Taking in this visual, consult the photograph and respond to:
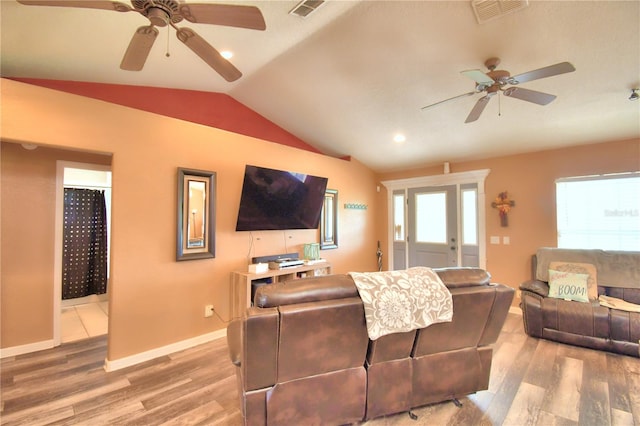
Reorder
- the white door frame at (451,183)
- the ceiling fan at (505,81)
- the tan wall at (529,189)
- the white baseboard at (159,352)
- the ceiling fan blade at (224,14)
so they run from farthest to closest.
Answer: the white door frame at (451,183) < the tan wall at (529,189) < the white baseboard at (159,352) < the ceiling fan at (505,81) < the ceiling fan blade at (224,14)

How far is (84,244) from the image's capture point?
14.3 feet

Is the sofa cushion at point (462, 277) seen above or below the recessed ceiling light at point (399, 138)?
below

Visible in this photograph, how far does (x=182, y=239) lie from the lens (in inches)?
115

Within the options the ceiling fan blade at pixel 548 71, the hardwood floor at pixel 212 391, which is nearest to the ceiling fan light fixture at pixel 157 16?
the ceiling fan blade at pixel 548 71

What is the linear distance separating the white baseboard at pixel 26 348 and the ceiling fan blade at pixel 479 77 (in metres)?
4.53

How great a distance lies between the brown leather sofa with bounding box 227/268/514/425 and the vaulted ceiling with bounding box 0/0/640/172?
1.91 metres

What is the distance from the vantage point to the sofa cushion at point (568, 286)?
9.99 feet

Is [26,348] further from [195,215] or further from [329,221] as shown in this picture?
[329,221]

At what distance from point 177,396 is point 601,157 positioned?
5.30 metres

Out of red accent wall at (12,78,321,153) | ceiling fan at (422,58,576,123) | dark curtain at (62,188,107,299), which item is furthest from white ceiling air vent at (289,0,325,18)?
dark curtain at (62,188,107,299)

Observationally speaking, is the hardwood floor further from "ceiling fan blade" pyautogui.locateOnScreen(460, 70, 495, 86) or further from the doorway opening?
"ceiling fan blade" pyautogui.locateOnScreen(460, 70, 495, 86)

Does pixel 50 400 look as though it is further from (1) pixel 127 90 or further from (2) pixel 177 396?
(1) pixel 127 90

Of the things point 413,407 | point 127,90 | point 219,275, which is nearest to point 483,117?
point 413,407

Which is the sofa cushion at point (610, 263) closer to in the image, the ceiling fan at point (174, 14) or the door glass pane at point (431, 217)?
the door glass pane at point (431, 217)
